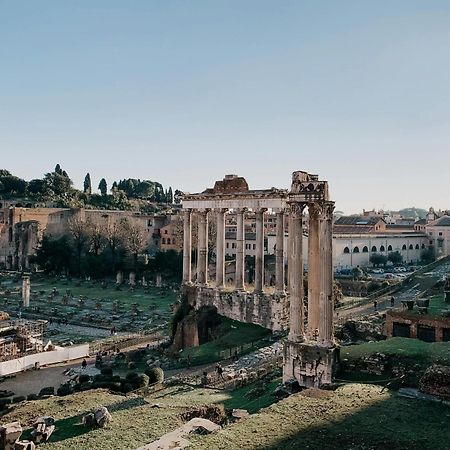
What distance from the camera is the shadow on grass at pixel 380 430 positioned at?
1180 centimetres

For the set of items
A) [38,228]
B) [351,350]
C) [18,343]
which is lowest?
[18,343]

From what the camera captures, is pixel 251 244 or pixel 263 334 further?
pixel 251 244

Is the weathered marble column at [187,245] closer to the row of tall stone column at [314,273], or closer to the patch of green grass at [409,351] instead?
the row of tall stone column at [314,273]

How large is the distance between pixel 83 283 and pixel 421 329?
157 feet

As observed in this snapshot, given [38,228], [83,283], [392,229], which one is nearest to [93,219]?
[38,228]

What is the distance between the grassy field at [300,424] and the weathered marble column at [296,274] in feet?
10.1

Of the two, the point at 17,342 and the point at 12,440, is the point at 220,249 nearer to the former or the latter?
the point at 17,342

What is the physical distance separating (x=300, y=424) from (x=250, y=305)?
18596 mm

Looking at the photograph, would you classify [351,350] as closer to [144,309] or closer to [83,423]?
[83,423]

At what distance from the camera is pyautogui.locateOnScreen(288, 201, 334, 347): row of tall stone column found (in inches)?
711

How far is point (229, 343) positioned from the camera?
29625mm

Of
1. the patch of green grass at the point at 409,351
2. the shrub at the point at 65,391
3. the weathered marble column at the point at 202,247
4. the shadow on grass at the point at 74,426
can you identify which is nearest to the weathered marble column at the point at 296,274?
the patch of green grass at the point at 409,351

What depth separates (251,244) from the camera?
64.1m

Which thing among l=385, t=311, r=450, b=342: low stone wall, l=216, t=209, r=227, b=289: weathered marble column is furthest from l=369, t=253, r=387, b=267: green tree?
l=385, t=311, r=450, b=342: low stone wall
